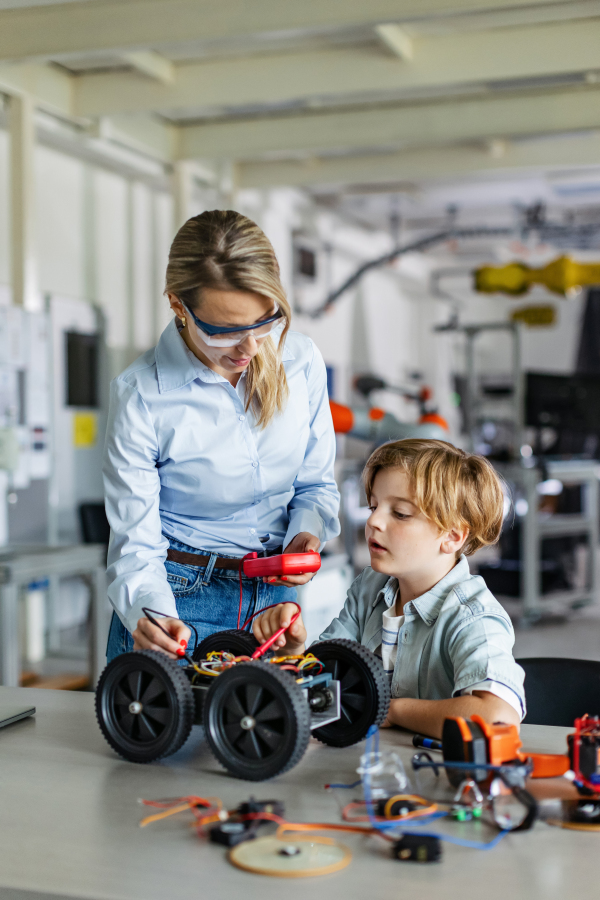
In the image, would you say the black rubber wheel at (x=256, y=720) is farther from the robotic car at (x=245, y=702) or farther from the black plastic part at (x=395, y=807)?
the black plastic part at (x=395, y=807)

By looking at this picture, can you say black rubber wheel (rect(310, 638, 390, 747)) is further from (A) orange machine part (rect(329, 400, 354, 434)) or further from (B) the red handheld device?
(A) orange machine part (rect(329, 400, 354, 434))

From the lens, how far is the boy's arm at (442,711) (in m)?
1.14

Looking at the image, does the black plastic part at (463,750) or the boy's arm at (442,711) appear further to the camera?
the boy's arm at (442,711)

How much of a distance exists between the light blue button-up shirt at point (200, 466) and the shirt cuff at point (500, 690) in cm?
40

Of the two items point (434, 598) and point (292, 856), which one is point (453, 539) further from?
point (292, 856)

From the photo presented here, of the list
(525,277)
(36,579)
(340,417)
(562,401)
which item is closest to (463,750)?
(340,417)

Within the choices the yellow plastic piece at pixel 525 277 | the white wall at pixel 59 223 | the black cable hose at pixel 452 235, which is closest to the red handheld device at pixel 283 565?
the white wall at pixel 59 223

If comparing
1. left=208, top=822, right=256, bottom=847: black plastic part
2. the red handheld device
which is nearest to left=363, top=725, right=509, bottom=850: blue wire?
left=208, top=822, right=256, bottom=847: black plastic part

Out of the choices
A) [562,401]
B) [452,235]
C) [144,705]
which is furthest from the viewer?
[452,235]

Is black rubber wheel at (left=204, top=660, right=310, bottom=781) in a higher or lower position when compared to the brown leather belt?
lower

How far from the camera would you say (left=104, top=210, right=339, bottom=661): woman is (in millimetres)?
1283

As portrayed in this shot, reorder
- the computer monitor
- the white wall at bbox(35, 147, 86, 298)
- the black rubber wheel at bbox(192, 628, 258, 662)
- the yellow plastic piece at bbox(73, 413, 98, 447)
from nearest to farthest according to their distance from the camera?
the black rubber wheel at bbox(192, 628, 258, 662) < the white wall at bbox(35, 147, 86, 298) < the yellow plastic piece at bbox(73, 413, 98, 447) < the computer monitor

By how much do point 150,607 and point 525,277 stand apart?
5.88 m

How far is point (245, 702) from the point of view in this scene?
3.33 feet
